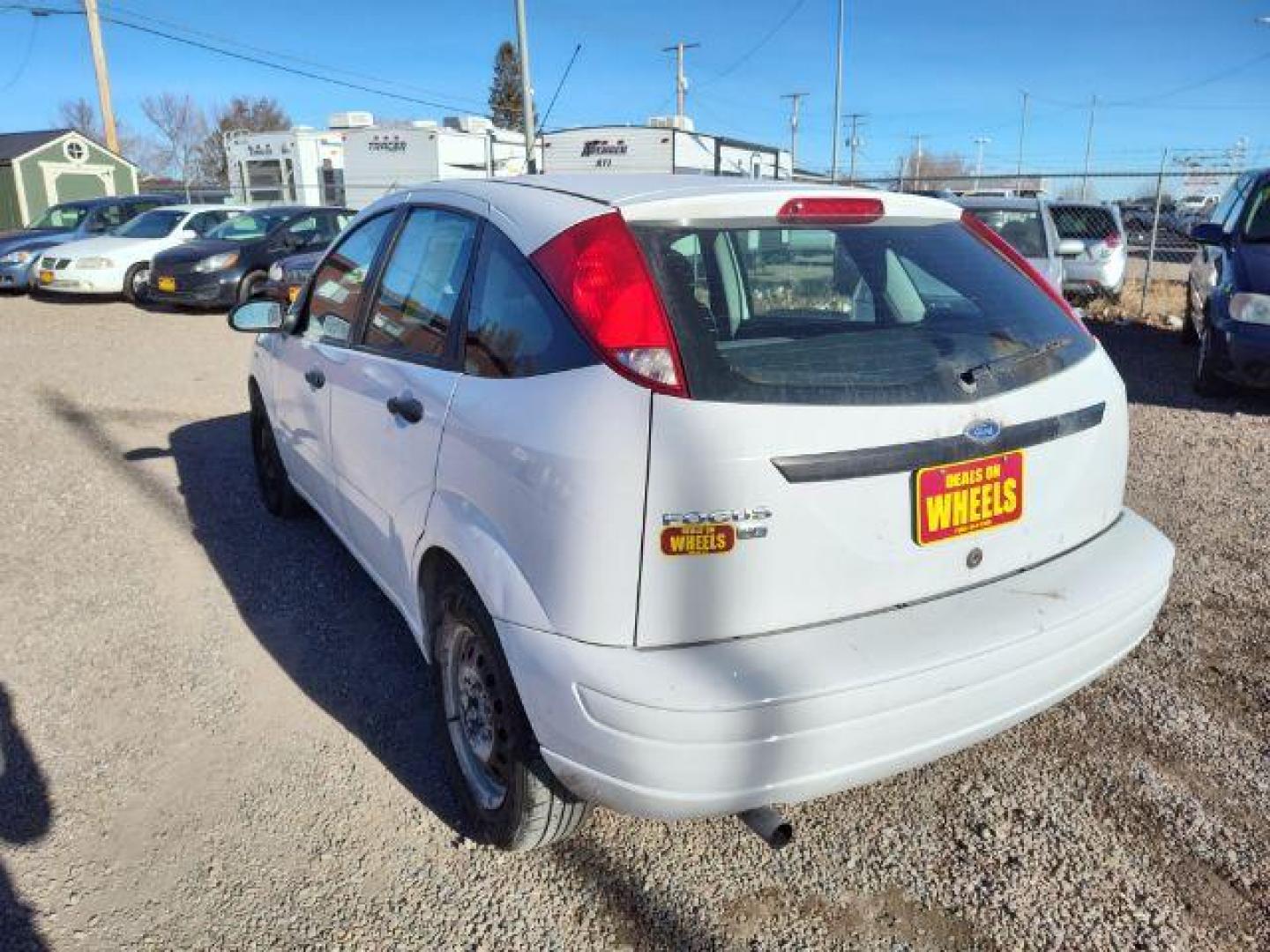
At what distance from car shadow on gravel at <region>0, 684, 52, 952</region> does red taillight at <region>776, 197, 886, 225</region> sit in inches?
89.7

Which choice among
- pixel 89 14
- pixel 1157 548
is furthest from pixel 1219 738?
pixel 89 14

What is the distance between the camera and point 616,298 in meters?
2.04

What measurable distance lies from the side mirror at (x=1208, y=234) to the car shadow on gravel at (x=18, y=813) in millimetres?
8217

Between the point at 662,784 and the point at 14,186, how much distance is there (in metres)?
39.8

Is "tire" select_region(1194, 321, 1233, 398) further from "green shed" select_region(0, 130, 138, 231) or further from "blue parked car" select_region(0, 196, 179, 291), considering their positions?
"green shed" select_region(0, 130, 138, 231)

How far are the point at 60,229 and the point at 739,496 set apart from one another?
1899cm

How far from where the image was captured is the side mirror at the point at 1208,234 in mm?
7367

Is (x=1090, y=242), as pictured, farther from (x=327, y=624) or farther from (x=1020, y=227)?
(x=327, y=624)

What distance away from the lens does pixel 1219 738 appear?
9.59 feet

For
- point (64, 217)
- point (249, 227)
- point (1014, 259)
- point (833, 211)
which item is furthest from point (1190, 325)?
point (64, 217)

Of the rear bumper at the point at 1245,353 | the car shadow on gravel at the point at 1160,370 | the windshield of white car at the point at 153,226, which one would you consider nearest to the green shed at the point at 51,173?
the windshield of white car at the point at 153,226

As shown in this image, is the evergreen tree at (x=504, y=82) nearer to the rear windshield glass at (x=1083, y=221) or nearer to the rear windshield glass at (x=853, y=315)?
the rear windshield glass at (x=1083, y=221)

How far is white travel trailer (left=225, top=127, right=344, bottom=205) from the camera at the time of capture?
85.0 ft

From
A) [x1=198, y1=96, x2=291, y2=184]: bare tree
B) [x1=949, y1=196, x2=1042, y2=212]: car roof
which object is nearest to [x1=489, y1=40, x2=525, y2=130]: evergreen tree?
[x1=198, y1=96, x2=291, y2=184]: bare tree
